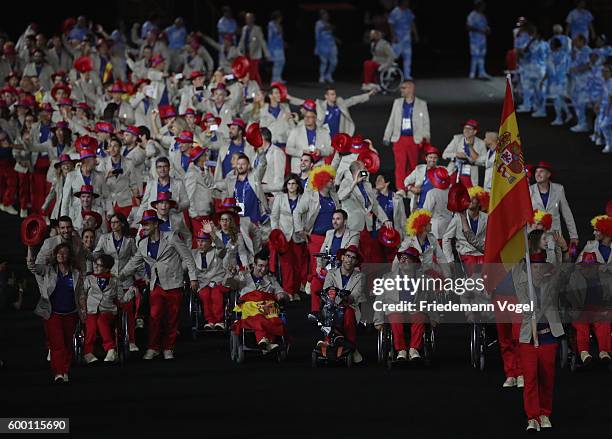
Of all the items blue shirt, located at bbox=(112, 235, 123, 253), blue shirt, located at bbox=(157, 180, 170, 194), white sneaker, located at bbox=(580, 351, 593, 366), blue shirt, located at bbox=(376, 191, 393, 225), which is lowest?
white sneaker, located at bbox=(580, 351, 593, 366)

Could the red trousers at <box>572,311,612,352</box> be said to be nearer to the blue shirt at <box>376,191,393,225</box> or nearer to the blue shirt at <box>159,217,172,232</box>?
the blue shirt at <box>376,191,393,225</box>

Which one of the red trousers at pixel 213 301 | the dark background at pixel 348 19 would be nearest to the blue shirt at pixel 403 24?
the dark background at pixel 348 19

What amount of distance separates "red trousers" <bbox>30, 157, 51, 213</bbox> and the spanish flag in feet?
32.2

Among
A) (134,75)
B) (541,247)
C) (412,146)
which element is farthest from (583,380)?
(134,75)

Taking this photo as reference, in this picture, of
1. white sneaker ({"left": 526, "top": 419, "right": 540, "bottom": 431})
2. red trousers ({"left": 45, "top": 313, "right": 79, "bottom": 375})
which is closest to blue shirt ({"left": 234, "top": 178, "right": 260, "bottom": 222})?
red trousers ({"left": 45, "top": 313, "right": 79, "bottom": 375})

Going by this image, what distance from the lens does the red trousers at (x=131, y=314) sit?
17.2 m

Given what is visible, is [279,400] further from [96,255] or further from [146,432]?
[96,255]

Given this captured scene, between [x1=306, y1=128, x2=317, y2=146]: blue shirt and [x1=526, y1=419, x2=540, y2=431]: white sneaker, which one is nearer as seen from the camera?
[x1=526, y1=419, x2=540, y2=431]: white sneaker

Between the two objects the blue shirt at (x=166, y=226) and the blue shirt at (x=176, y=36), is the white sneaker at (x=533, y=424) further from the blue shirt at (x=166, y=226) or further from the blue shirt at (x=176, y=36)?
the blue shirt at (x=176, y=36)

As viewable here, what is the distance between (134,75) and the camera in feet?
111

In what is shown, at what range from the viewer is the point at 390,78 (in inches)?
1426

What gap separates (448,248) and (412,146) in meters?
6.39

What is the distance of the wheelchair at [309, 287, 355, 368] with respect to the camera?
16.6 m

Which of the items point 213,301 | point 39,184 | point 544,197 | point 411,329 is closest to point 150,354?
point 213,301
